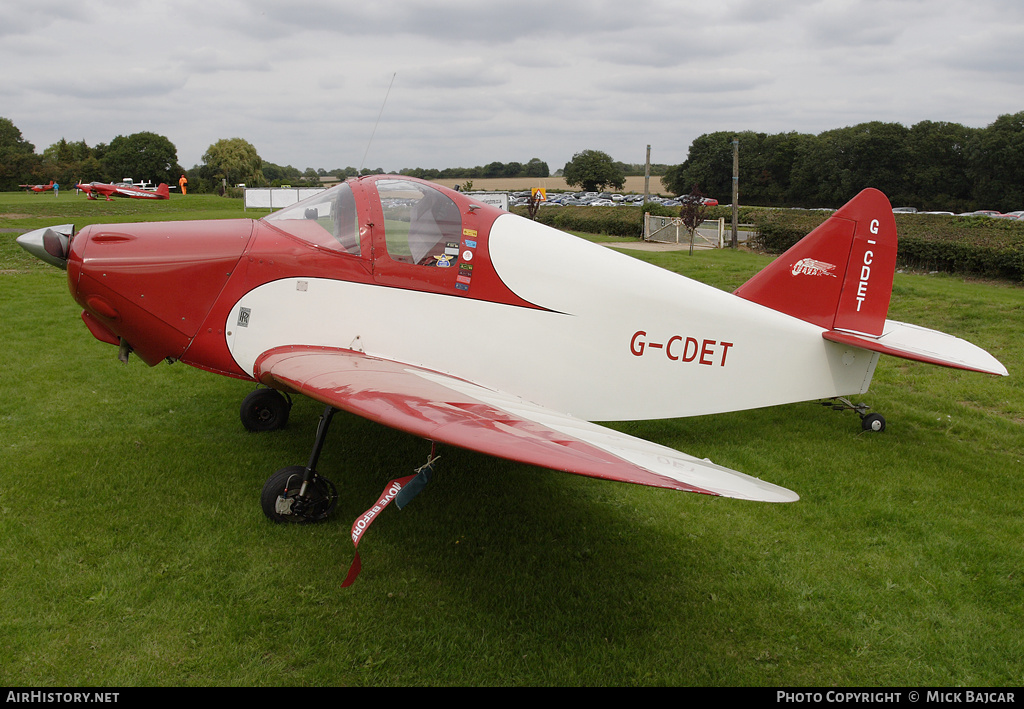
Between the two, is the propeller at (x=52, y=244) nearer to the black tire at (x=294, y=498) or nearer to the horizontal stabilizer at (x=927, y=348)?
the black tire at (x=294, y=498)

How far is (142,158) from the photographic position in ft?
227

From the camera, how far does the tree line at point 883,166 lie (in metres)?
53.8

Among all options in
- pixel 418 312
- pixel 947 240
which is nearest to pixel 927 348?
pixel 418 312

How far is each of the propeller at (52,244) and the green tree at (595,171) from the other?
305 feet

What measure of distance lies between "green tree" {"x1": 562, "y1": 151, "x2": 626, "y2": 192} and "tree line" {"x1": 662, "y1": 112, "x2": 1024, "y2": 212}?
14252 millimetres

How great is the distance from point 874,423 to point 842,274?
1597 millimetres

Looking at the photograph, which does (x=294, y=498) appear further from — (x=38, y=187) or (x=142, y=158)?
(x=142, y=158)

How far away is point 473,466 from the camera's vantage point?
563 centimetres

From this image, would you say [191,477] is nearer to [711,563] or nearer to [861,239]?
[711,563]

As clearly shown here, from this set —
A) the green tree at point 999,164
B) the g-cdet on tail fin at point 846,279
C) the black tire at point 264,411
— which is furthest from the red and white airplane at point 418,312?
the green tree at point 999,164

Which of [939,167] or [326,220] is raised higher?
[939,167]

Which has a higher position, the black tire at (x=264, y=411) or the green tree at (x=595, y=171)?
the green tree at (x=595, y=171)
